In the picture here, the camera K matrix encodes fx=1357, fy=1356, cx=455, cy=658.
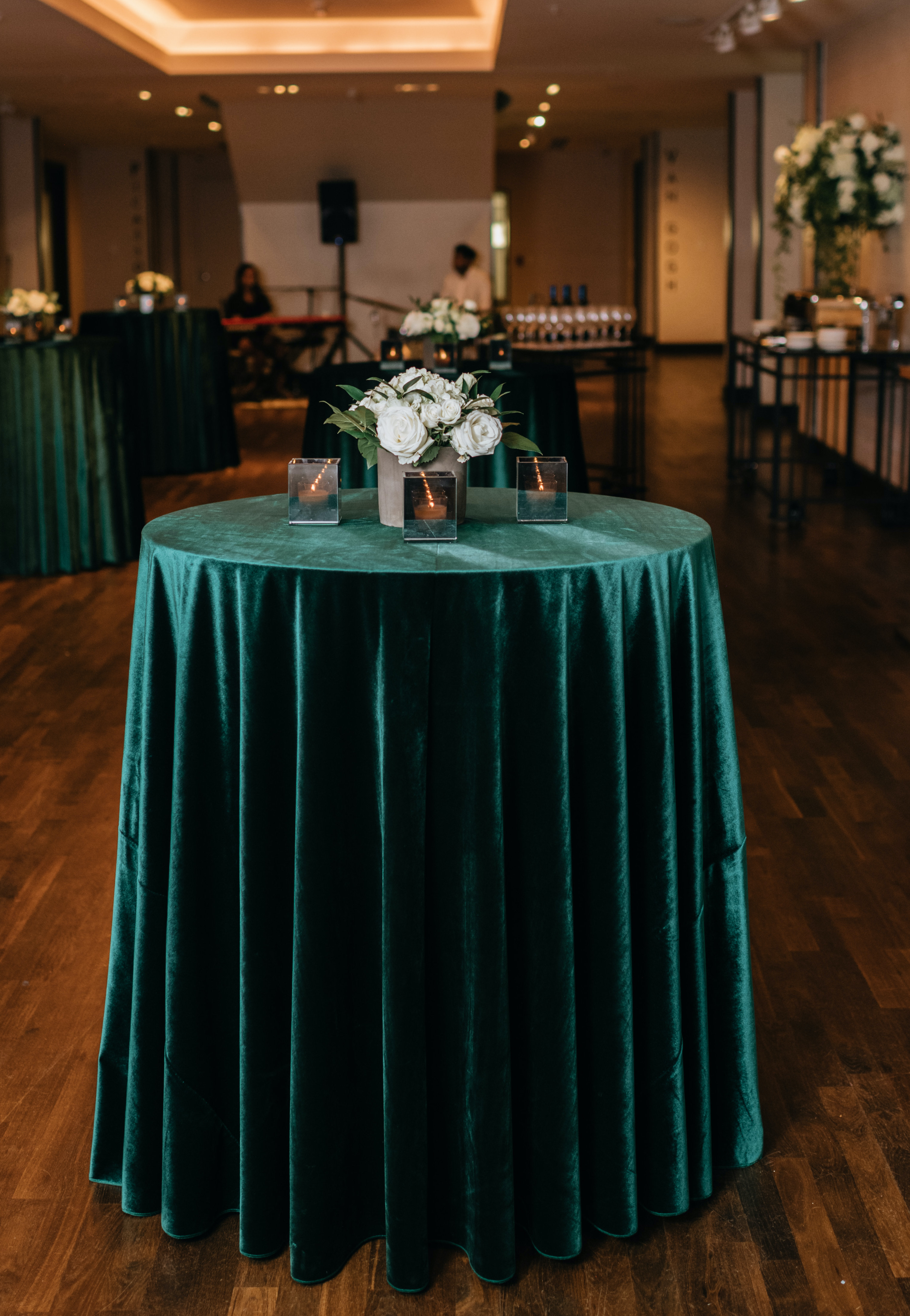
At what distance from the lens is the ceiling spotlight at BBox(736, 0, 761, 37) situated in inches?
311

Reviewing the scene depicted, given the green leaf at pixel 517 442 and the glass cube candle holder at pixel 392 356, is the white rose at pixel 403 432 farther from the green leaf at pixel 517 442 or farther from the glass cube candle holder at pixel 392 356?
the glass cube candle holder at pixel 392 356

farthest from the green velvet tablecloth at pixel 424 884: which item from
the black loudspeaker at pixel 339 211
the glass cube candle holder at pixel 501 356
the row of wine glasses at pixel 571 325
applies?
the black loudspeaker at pixel 339 211

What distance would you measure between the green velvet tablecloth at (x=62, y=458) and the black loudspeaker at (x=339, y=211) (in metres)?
9.04

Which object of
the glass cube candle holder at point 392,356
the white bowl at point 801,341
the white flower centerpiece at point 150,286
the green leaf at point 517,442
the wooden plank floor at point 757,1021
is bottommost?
the wooden plank floor at point 757,1021

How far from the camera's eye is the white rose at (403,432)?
1.85 m

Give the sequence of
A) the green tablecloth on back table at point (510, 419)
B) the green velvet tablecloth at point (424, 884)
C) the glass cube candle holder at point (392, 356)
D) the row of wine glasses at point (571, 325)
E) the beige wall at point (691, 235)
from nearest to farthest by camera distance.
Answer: the green velvet tablecloth at point (424, 884) → the green tablecloth on back table at point (510, 419) → the glass cube candle holder at point (392, 356) → the row of wine glasses at point (571, 325) → the beige wall at point (691, 235)

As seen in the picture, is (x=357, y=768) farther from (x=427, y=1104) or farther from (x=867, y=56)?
(x=867, y=56)

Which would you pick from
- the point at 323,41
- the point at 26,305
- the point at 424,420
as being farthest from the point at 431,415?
the point at 323,41

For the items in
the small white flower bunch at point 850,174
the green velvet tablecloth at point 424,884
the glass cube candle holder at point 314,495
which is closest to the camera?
the green velvet tablecloth at point 424,884

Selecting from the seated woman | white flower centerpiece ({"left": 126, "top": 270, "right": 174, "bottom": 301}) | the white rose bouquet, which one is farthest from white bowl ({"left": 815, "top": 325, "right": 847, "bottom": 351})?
the seated woman

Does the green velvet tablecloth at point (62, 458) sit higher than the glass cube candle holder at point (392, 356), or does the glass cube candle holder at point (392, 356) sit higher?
the glass cube candle holder at point (392, 356)

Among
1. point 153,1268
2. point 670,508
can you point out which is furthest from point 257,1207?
point 670,508

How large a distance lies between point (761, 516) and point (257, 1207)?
577cm

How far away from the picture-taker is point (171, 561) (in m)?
1.75
